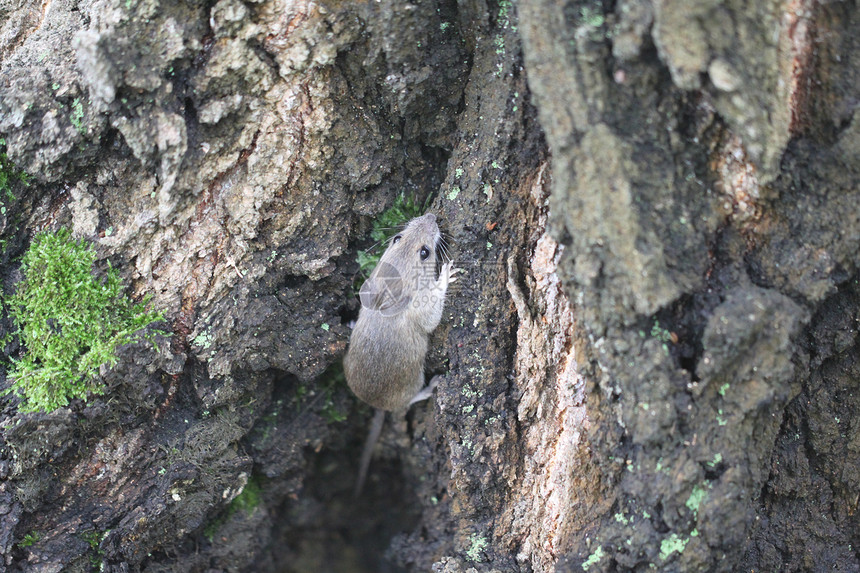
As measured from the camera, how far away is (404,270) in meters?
4.39

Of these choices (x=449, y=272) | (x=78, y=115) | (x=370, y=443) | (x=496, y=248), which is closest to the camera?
(x=78, y=115)

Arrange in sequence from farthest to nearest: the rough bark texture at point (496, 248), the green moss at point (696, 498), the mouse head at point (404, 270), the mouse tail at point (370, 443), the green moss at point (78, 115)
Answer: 1. the mouse tail at point (370, 443)
2. the mouse head at point (404, 270)
3. the green moss at point (78, 115)
4. the green moss at point (696, 498)
5. the rough bark texture at point (496, 248)

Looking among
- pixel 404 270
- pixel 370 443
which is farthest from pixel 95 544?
pixel 404 270

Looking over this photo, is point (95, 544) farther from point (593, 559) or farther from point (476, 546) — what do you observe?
point (593, 559)

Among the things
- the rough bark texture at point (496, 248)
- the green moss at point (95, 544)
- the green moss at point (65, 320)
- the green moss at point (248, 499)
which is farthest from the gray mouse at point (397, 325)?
the green moss at point (95, 544)

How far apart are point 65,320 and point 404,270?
2151 millimetres

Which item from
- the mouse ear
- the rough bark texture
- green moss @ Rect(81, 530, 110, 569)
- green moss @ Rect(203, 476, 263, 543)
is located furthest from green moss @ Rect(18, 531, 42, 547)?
the mouse ear

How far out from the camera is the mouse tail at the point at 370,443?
15.4 ft

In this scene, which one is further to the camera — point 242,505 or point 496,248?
point 242,505

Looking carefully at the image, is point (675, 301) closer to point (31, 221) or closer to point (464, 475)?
point (464, 475)

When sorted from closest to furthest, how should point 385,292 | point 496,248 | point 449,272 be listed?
point 496,248
point 449,272
point 385,292

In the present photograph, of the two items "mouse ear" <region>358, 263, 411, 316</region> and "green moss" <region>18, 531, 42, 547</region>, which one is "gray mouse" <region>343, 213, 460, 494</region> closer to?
"mouse ear" <region>358, 263, 411, 316</region>

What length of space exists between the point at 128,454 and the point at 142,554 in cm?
71

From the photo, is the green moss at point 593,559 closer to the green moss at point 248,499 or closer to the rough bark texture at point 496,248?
the rough bark texture at point 496,248
